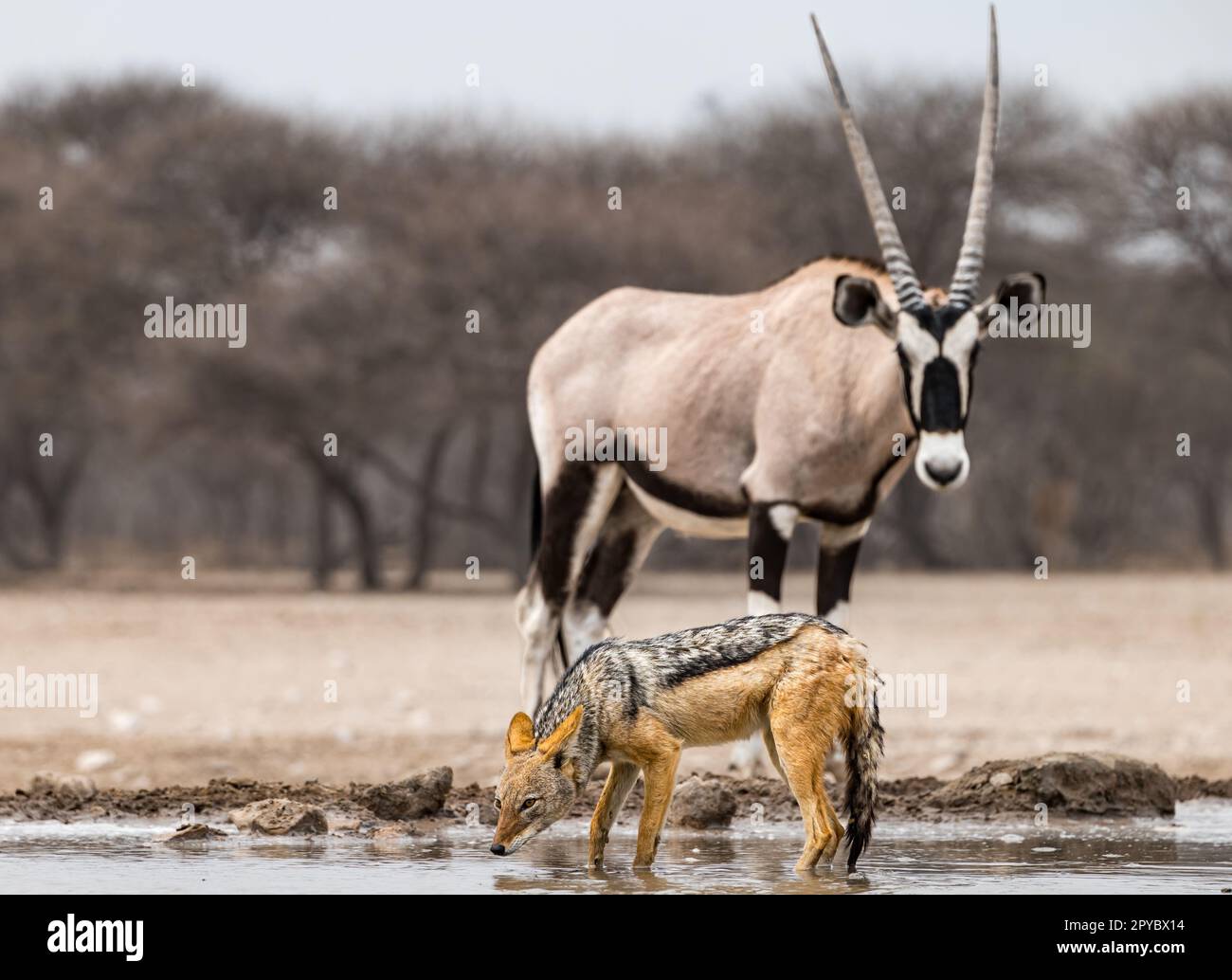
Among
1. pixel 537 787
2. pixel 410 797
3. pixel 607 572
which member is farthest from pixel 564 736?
pixel 607 572

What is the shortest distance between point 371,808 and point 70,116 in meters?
33.1

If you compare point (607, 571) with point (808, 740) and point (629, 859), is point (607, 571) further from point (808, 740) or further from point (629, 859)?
point (808, 740)

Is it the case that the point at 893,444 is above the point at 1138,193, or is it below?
below

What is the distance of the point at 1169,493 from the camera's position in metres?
48.3

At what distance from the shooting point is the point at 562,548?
31.5 feet

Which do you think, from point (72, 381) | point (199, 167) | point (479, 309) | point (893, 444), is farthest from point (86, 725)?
point (199, 167)

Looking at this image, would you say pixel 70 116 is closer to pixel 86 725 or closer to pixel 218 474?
pixel 218 474

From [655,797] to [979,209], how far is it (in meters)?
3.72

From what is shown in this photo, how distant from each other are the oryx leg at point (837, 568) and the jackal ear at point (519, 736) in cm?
285

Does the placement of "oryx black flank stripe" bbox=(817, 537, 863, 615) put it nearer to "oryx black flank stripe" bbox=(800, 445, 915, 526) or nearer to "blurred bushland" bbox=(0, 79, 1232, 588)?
"oryx black flank stripe" bbox=(800, 445, 915, 526)

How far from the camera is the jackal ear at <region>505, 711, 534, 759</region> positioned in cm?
636

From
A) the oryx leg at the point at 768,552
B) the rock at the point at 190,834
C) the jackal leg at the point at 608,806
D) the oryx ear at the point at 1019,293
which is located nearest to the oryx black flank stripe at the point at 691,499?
the oryx leg at the point at 768,552

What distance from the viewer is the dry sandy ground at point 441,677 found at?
36.4 ft

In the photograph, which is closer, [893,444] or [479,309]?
[893,444]
